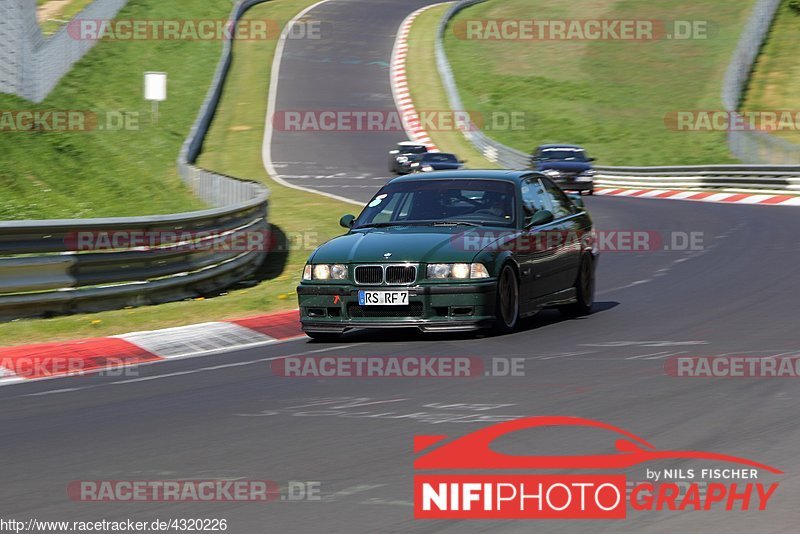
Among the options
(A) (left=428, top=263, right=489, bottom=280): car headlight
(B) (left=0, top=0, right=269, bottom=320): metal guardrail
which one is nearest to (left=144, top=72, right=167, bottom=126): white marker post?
(B) (left=0, top=0, right=269, bottom=320): metal guardrail

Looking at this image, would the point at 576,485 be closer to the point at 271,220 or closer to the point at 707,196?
the point at 271,220

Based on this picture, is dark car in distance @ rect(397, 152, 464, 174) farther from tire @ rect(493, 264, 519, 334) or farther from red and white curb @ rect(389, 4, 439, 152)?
tire @ rect(493, 264, 519, 334)

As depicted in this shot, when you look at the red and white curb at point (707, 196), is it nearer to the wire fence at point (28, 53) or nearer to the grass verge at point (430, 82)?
the grass verge at point (430, 82)

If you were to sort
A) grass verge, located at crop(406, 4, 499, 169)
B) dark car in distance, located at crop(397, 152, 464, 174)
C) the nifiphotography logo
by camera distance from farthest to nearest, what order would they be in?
1. grass verge, located at crop(406, 4, 499, 169)
2. dark car in distance, located at crop(397, 152, 464, 174)
3. the nifiphotography logo

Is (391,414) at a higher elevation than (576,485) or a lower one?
lower

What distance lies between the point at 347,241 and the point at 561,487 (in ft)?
20.8

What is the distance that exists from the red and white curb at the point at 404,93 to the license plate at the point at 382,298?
35043 mm

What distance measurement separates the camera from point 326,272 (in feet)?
38.8

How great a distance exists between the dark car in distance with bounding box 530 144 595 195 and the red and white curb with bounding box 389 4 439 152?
961 cm

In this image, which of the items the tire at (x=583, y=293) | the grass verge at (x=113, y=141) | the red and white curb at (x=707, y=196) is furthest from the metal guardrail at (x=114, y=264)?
the red and white curb at (x=707, y=196)

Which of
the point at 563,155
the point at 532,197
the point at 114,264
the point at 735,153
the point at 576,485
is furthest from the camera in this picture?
the point at 735,153

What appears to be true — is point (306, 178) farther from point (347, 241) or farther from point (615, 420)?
point (615, 420)

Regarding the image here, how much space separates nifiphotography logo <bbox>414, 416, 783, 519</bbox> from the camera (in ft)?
18.7

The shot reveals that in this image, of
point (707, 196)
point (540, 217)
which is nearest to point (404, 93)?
point (707, 196)
